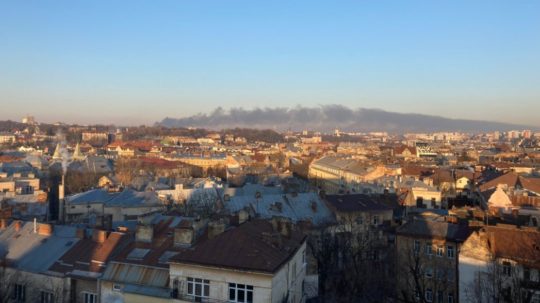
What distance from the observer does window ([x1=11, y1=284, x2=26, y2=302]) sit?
20.3 m

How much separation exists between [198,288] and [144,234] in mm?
4167

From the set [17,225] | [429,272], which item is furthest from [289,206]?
[17,225]

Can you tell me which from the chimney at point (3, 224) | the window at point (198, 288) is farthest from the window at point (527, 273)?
the chimney at point (3, 224)

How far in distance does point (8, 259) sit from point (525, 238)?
71.9 ft

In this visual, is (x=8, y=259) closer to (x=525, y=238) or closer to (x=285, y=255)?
(x=285, y=255)

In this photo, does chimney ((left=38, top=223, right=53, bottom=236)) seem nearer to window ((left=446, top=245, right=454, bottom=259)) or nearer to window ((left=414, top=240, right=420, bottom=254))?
window ((left=414, top=240, right=420, bottom=254))

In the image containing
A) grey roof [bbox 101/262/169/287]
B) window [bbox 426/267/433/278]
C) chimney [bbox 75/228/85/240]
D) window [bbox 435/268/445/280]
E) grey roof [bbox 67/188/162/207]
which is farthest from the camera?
grey roof [bbox 67/188/162/207]

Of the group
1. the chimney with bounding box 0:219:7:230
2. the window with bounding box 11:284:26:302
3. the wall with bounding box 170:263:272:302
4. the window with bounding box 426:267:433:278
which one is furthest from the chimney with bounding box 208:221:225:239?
the chimney with bounding box 0:219:7:230

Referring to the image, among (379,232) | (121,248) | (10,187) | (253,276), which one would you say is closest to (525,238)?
(379,232)

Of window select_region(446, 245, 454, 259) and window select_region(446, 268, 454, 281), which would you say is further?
window select_region(446, 245, 454, 259)

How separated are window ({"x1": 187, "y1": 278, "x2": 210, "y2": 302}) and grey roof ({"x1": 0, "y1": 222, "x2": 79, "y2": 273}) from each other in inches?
265

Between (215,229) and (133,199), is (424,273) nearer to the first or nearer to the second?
(215,229)

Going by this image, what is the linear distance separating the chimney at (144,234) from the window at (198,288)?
3.66 metres

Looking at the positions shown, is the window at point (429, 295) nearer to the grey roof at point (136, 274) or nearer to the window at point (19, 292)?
the grey roof at point (136, 274)
